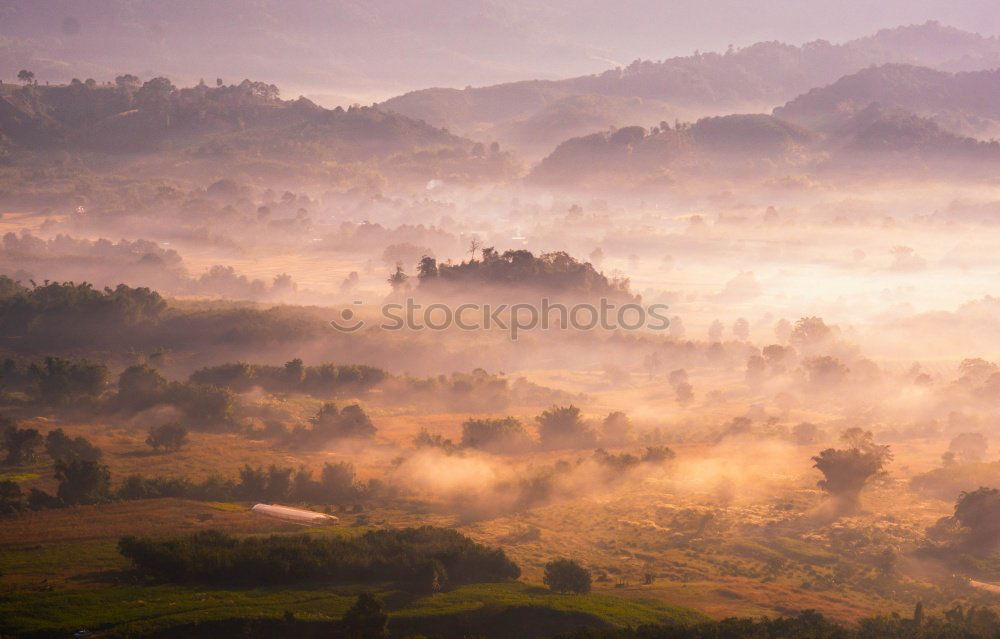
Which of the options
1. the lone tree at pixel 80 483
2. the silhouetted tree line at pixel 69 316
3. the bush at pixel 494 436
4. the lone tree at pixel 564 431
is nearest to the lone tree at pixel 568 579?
the bush at pixel 494 436

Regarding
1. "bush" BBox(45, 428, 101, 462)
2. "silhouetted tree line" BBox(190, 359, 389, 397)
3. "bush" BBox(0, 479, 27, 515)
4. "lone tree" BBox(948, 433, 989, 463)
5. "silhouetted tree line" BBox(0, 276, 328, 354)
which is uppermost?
"silhouetted tree line" BBox(0, 276, 328, 354)

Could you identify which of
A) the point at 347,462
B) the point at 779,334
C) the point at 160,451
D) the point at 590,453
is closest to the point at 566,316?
the point at 779,334

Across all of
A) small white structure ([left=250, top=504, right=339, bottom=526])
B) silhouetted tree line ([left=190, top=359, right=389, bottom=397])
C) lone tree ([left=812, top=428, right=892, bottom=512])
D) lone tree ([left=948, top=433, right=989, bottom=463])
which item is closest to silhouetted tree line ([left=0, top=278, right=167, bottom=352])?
silhouetted tree line ([left=190, top=359, right=389, bottom=397])

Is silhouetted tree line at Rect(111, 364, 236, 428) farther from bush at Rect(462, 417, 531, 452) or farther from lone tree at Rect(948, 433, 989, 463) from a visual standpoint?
lone tree at Rect(948, 433, 989, 463)

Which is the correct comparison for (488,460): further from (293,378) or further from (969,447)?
(969,447)

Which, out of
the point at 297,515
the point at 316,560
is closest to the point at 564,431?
the point at 297,515

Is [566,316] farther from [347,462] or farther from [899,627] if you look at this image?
[899,627]

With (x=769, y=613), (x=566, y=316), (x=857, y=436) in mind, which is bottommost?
(x=769, y=613)
